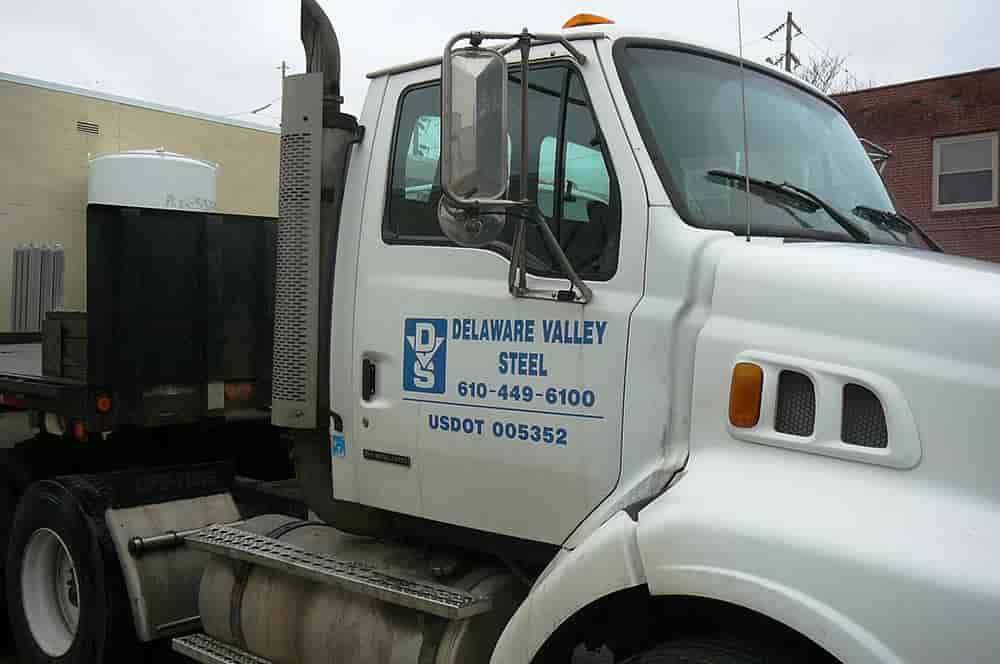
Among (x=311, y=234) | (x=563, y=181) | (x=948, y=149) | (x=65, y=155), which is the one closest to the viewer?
(x=563, y=181)

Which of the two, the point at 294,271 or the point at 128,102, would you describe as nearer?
the point at 294,271

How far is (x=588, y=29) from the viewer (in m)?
3.11

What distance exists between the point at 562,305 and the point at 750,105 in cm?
100

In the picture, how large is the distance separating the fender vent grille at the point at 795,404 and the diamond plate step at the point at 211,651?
93.0 inches

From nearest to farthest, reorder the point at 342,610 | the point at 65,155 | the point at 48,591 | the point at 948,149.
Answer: the point at 342,610 → the point at 48,591 → the point at 65,155 → the point at 948,149

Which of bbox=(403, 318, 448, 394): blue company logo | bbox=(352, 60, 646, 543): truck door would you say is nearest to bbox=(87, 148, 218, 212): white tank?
bbox=(352, 60, 646, 543): truck door

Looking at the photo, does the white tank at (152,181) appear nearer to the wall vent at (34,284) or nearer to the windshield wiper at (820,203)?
the wall vent at (34,284)

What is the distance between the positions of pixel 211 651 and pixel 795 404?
8.66 ft

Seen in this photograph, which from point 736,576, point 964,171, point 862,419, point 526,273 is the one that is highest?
point 964,171

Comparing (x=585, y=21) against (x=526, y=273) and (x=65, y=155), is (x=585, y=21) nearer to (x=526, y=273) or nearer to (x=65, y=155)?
(x=526, y=273)

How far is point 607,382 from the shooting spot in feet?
9.42

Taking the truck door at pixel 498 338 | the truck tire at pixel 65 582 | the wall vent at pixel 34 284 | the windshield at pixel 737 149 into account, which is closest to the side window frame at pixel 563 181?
the truck door at pixel 498 338

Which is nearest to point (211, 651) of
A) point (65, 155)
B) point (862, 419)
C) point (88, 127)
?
point (862, 419)

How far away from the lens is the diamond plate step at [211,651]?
12.7ft
